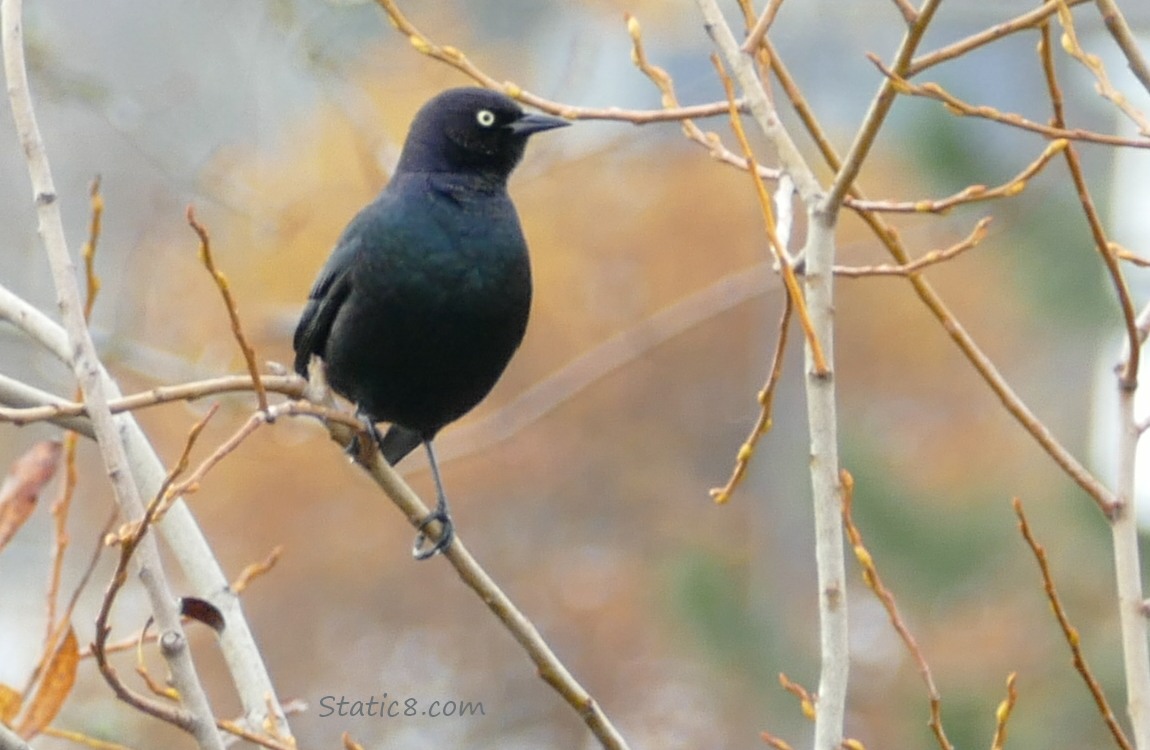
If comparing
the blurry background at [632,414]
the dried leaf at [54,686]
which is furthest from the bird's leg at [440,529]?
the blurry background at [632,414]

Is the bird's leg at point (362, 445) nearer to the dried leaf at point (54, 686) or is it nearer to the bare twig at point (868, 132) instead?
the dried leaf at point (54, 686)

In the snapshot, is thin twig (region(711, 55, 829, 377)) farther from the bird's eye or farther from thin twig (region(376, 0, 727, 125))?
the bird's eye

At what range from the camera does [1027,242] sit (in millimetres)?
8438

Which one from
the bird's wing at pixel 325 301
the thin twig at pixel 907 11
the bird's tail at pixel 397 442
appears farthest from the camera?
the bird's tail at pixel 397 442

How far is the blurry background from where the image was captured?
7.31m

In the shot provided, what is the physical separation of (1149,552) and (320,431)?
12.4ft

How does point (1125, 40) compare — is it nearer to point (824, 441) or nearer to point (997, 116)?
point (997, 116)

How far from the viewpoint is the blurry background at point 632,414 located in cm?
731

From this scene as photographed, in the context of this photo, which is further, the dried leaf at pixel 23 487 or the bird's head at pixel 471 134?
the bird's head at pixel 471 134

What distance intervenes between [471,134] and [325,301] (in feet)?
1.73

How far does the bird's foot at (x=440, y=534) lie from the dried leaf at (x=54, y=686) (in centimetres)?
64

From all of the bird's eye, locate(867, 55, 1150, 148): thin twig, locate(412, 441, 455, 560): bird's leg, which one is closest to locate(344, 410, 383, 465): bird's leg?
locate(412, 441, 455, 560): bird's leg

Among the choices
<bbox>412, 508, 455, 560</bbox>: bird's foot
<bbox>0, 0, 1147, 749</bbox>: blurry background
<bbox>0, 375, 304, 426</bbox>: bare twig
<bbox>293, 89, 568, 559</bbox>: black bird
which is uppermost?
<bbox>0, 0, 1147, 749</bbox>: blurry background

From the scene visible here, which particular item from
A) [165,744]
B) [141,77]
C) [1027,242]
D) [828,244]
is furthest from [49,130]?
[828,244]
